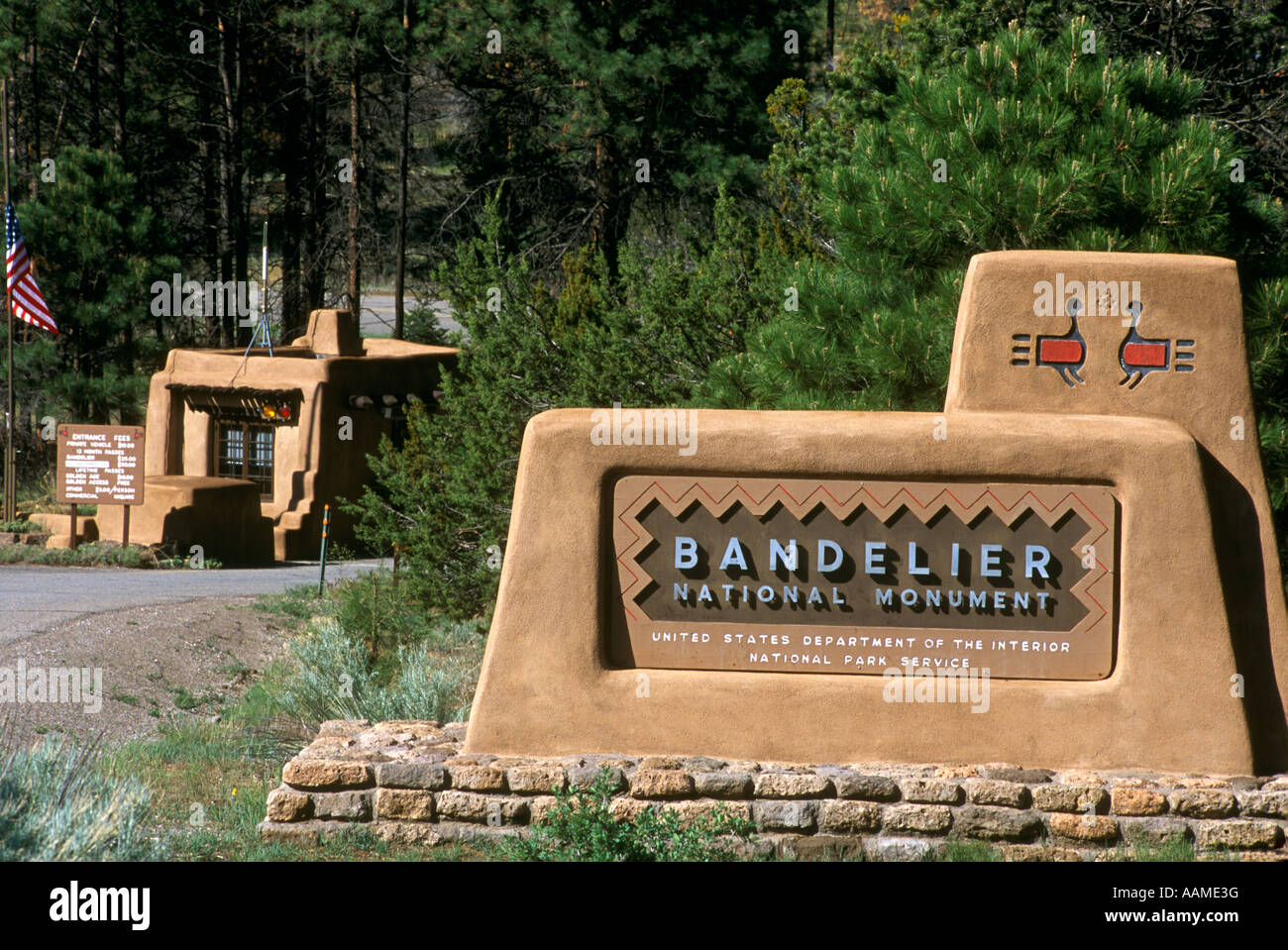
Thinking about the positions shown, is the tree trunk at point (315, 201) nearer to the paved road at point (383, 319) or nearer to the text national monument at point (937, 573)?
the paved road at point (383, 319)

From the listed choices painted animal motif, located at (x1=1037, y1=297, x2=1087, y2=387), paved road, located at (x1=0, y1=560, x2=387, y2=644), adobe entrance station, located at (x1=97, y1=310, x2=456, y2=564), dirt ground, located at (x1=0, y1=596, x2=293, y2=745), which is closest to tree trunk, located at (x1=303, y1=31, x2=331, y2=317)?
adobe entrance station, located at (x1=97, y1=310, x2=456, y2=564)

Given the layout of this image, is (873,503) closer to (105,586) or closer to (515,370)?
(515,370)

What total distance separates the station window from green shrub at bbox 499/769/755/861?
61.9ft

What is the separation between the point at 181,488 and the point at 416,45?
41.3 feet

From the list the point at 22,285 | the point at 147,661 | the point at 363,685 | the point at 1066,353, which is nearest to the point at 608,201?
the point at 22,285

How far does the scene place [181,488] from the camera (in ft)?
69.3

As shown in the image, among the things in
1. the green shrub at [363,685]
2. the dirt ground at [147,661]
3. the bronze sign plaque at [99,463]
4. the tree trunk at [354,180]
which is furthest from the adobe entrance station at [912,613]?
the tree trunk at [354,180]

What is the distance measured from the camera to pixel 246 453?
2412 centimetres

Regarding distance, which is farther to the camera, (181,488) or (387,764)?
(181,488)

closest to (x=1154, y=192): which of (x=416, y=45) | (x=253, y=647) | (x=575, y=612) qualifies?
(x=575, y=612)

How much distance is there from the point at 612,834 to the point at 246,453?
19.5 meters

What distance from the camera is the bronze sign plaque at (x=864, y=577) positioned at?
6688 mm
